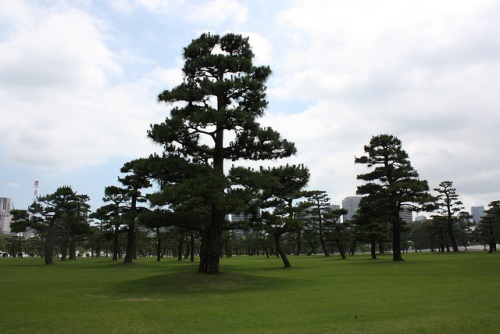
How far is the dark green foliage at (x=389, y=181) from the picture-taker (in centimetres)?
3456

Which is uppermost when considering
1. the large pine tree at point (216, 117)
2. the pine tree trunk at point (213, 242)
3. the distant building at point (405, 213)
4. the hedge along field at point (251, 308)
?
the large pine tree at point (216, 117)

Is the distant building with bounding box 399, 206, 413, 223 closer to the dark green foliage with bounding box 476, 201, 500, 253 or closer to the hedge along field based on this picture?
the dark green foliage with bounding box 476, 201, 500, 253

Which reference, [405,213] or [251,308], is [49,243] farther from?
[405,213]

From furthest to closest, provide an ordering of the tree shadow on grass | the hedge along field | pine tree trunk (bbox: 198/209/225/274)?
pine tree trunk (bbox: 198/209/225/274), the tree shadow on grass, the hedge along field

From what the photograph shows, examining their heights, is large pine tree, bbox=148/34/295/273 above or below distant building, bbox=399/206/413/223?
above

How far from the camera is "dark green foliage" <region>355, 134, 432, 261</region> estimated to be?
113 ft

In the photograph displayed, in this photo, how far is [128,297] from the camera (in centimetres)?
A: 1357

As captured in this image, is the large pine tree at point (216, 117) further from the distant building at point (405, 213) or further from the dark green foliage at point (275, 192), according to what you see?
the distant building at point (405, 213)

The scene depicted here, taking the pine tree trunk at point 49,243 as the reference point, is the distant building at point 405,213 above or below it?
above

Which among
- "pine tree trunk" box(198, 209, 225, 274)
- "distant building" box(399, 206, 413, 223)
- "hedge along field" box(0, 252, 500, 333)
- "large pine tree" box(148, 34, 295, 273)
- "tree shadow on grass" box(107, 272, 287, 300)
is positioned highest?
"large pine tree" box(148, 34, 295, 273)

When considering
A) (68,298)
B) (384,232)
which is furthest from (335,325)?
(384,232)

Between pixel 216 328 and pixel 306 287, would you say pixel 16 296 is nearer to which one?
pixel 216 328

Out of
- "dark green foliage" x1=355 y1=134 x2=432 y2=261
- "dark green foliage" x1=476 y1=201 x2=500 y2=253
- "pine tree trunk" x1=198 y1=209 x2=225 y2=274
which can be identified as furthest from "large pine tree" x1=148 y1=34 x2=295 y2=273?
"dark green foliage" x1=476 y1=201 x2=500 y2=253

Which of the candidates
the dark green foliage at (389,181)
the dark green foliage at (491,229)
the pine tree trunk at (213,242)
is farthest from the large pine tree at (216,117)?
the dark green foliage at (491,229)
